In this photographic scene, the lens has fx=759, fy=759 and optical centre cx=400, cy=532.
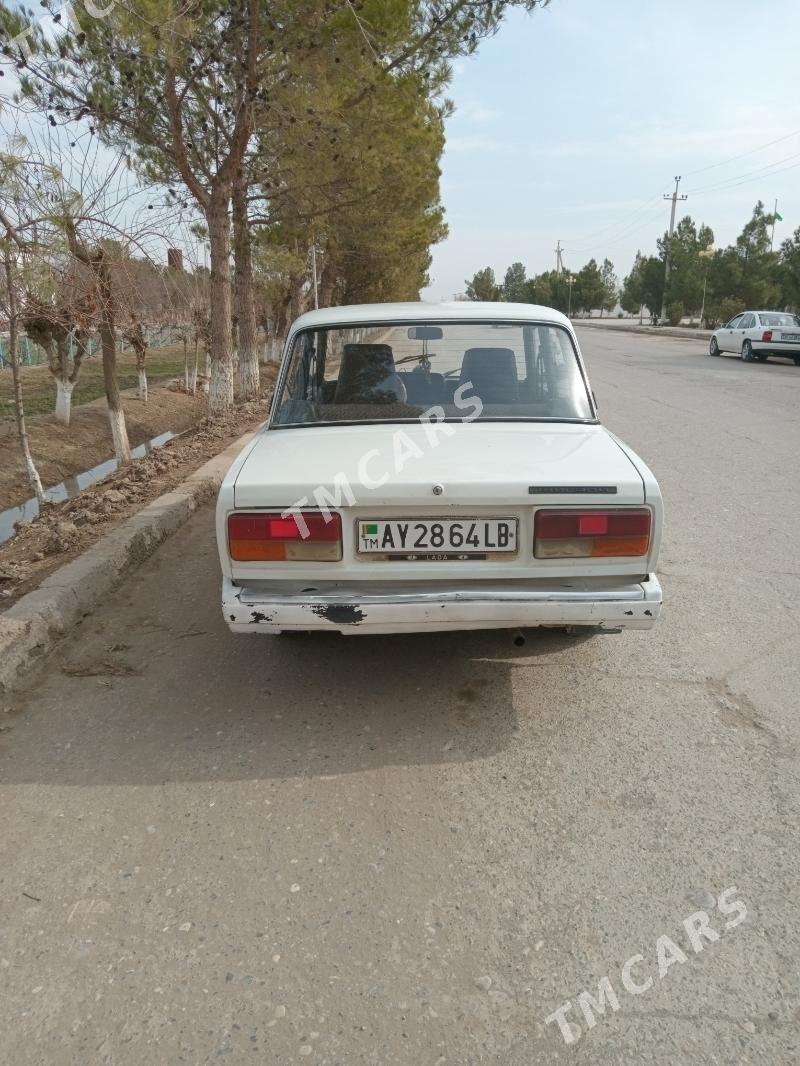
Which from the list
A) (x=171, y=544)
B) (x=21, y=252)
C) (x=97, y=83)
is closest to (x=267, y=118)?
(x=97, y=83)

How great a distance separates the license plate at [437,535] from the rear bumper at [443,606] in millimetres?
139

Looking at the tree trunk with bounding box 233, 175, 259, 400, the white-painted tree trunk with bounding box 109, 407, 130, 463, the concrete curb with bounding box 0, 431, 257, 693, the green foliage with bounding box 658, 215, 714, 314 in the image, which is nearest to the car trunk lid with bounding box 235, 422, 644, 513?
the concrete curb with bounding box 0, 431, 257, 693

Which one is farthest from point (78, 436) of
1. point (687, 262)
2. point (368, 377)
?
point (687, 262)

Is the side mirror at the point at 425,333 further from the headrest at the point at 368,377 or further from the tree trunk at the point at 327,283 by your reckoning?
the tree trunk at the point at 327,283

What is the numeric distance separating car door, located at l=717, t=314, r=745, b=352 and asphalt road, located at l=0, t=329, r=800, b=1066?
2160 cm

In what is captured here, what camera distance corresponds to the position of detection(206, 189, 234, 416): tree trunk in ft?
37.0

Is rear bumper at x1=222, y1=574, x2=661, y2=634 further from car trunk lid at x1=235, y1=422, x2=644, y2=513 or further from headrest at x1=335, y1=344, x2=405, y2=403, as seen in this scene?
headrest at x1=335, y1=344, x2=405, y2=403

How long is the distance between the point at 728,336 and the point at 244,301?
627 inches

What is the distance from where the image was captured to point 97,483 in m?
8.61

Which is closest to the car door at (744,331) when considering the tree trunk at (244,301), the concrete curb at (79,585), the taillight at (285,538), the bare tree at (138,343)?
the tree trunk at (244,301)

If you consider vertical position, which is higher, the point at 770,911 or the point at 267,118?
the point at 267,118

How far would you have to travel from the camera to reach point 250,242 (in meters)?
14.2

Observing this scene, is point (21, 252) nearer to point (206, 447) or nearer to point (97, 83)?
point (206, 447)

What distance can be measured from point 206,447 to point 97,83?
464 centimetres
